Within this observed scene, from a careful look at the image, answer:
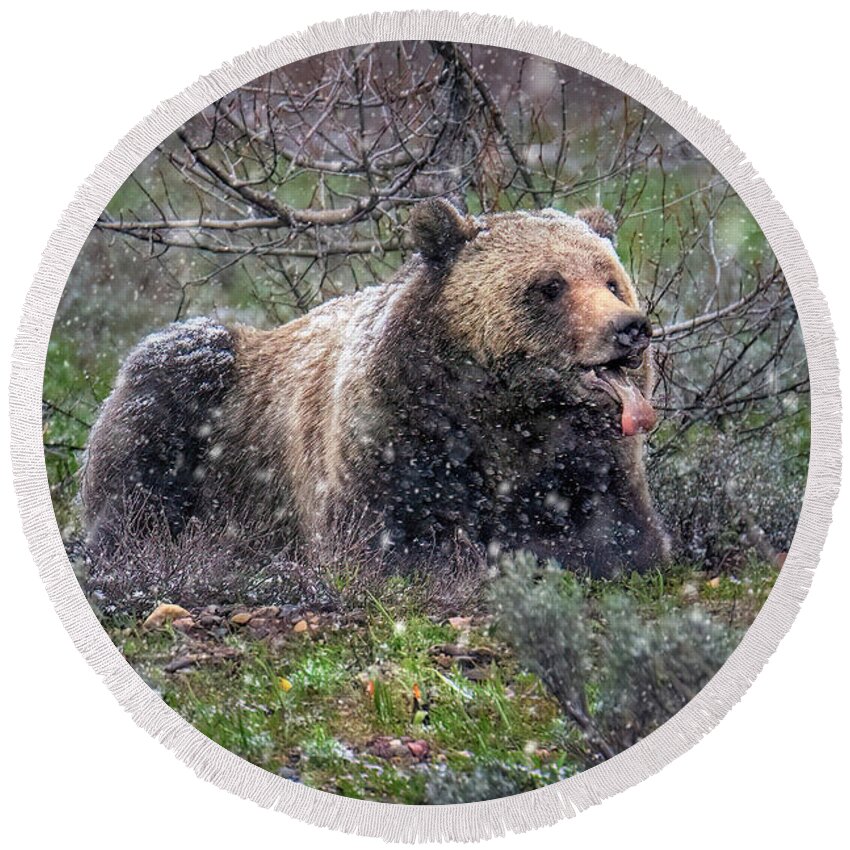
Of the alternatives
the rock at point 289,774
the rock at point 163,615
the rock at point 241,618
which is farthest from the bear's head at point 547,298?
the rock at point 289,774

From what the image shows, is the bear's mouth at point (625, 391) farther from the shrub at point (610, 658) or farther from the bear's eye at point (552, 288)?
the shrub at point (610, 658)

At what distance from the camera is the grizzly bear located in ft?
14.9

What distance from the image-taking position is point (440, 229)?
4.63 m

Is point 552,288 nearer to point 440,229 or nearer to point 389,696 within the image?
point 440,229

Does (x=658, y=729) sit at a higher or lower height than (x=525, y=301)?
lower

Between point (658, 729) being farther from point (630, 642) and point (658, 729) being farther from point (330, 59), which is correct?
point (330, 59)

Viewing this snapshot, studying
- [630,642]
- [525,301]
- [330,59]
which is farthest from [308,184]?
[630,642]

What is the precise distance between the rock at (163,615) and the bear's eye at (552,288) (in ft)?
5.19

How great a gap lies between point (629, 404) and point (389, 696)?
1.23 meters

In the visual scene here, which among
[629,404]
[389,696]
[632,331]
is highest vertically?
[632,331]

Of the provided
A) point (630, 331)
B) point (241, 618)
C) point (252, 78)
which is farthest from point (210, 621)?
point (252, 78)

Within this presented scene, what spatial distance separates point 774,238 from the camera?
184 inches

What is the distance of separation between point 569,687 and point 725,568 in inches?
27.2

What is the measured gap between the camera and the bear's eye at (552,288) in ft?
14.9
